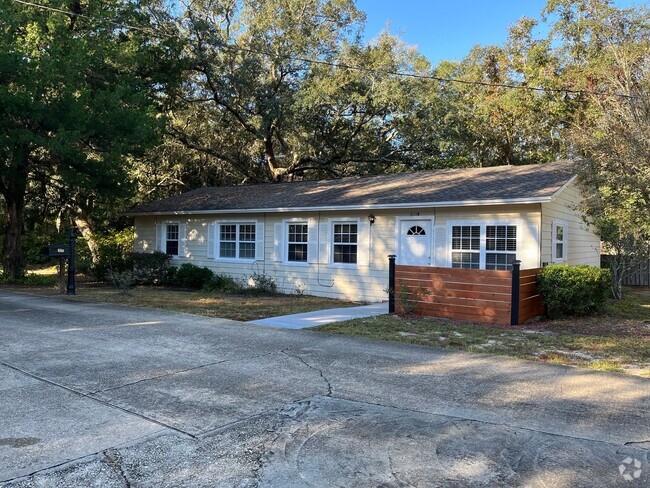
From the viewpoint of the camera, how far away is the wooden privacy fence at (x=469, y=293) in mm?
10078

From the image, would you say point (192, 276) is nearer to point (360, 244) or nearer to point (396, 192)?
point (360, 244)

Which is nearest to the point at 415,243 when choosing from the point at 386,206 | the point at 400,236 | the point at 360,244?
the point at 400,236

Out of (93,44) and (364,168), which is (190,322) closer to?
(93,44)

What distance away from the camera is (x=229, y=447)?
393 cm

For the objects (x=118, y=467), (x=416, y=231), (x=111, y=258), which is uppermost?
(x=416, y=231)

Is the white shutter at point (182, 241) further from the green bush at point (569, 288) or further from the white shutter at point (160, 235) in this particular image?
the green bush at point (569, 288)

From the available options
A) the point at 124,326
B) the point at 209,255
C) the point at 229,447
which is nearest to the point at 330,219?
the point at 209,255

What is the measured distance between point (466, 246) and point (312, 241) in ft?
15.4

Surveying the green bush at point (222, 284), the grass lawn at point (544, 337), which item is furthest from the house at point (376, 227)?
the grass lawn at point (544, 337)

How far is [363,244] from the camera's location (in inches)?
570

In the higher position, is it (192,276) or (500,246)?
(500,246)

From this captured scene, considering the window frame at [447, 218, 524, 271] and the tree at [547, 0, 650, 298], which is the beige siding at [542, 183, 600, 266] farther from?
the tree at [547, 0, 650, 298]

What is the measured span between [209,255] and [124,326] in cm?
867

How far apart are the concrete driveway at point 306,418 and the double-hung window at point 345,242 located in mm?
7134
